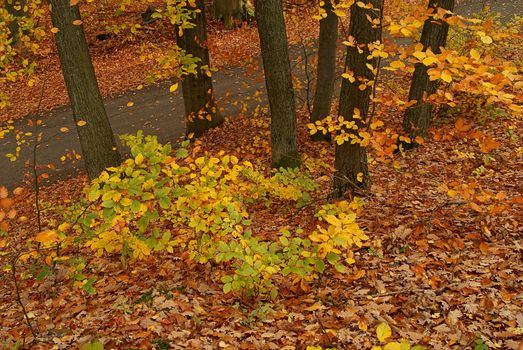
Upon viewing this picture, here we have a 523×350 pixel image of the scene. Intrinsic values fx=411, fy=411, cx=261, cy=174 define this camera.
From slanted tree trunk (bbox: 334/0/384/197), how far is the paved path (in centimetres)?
569

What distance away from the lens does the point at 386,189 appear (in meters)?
7.25

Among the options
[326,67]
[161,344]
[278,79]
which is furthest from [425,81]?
[161,344]

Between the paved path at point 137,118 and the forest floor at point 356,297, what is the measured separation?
714 cm

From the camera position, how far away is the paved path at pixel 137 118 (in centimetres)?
1236

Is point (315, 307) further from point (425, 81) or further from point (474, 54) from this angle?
point (425, 81)

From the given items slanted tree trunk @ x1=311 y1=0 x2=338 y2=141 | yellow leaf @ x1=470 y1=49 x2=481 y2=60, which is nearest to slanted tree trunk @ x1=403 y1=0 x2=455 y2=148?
slanted tree trunk @ x1=311 y1=0 x2=338 y2=141

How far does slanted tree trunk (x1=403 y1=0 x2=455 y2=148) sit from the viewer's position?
7.79 meters

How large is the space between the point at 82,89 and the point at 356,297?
5671 mm

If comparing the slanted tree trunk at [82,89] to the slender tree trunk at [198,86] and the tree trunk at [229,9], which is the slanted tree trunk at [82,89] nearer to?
the slender tree trunk at [198,86]

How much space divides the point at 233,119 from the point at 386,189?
649cm

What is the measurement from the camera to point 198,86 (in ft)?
36.2

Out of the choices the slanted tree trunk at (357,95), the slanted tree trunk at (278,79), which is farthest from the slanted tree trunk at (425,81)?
the slanted tree trunk at (278,79)

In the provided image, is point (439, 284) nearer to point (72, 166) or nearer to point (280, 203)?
point (280, 203)

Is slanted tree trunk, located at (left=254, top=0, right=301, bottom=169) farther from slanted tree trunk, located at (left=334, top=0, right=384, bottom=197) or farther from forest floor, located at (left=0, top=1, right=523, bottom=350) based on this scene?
forest floor, located at (left=0, top=1, right=523, bottom=350)
